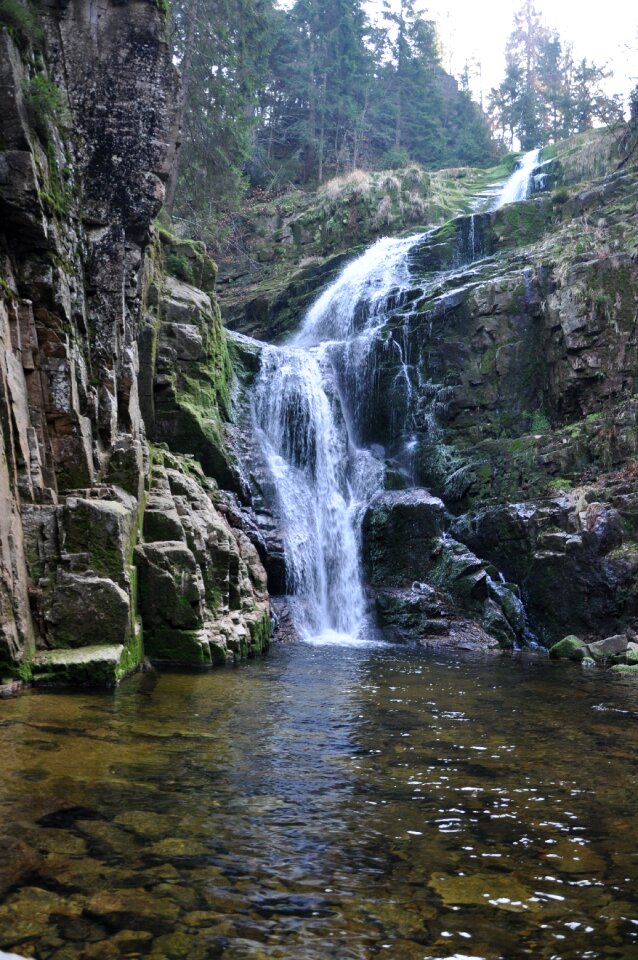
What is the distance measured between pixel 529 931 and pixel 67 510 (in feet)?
23.7

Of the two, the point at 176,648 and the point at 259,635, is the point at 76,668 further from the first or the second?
the point at 259,635

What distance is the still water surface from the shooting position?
3029 mm

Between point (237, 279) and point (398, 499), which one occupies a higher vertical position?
point (237, 279)

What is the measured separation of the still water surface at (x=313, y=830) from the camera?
3029 millimetres

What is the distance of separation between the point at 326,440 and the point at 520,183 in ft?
63.9

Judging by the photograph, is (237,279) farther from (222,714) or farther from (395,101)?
(222,714)

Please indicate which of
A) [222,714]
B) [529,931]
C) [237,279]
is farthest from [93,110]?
[237,279]

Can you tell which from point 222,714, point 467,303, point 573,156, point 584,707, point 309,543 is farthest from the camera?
point 573,156

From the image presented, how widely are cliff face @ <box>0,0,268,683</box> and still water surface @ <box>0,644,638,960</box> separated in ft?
4.91

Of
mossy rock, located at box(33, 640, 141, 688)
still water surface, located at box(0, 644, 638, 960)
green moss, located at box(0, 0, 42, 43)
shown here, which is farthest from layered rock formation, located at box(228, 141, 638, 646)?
green moss, located at box(0, 0, 42, 43)

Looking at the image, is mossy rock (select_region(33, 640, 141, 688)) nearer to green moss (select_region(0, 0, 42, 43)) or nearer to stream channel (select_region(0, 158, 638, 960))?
stream channel (select_region(0, 158, 638, 960))

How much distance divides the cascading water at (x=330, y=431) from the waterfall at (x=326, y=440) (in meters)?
0.03

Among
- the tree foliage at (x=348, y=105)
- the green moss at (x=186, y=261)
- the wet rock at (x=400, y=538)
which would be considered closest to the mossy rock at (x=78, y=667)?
the wet rock at (x=400, y=538)

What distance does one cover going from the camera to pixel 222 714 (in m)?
7.14
